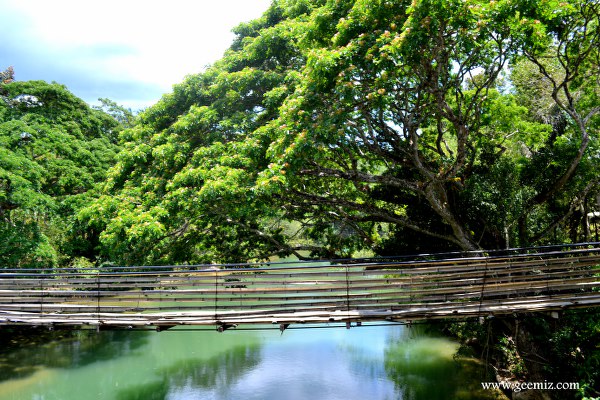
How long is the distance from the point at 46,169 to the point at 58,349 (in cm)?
441

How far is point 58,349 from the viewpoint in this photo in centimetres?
1059

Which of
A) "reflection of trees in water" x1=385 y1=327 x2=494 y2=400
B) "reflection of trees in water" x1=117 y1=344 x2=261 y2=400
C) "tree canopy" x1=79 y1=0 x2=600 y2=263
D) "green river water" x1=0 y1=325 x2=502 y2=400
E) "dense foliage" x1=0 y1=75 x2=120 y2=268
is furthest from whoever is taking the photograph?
"dense foliage" x1=0 y1=75 x2=120 y2=268

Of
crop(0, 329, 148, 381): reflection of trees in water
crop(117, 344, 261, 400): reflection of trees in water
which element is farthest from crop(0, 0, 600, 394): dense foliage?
crop(117, 344, 261, 400): reflection of trees in water

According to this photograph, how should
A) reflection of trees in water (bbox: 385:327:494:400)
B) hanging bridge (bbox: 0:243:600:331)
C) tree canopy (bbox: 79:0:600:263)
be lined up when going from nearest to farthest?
hanging bridge (bbox: 0:243:600:331), tree canopy (bbox: 79:0:600:263), reflection of trees in water (bbox: 385:327:494:400)

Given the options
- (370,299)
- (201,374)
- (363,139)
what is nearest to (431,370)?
(370,299)

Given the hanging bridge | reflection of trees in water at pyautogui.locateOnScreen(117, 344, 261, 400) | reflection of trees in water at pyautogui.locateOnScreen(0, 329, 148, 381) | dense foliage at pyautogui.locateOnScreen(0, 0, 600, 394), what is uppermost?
dense foliage at pyautogui.locateOnScreen(0, 0, 600, 394)

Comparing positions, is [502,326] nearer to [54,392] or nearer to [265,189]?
[265,189]

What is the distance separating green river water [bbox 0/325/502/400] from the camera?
803 centimetres

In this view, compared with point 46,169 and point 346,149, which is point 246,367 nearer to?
point 346,149

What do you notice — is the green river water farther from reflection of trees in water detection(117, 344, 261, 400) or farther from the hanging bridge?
the hanging bridge

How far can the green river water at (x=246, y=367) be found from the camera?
803cm

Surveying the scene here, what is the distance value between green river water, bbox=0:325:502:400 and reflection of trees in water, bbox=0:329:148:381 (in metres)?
0.02

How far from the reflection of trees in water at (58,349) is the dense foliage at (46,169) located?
6.86 ft

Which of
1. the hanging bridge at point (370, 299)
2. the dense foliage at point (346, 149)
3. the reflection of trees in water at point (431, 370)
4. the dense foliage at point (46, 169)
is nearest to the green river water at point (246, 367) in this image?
the reflection of trees in water at point (431, 370)
